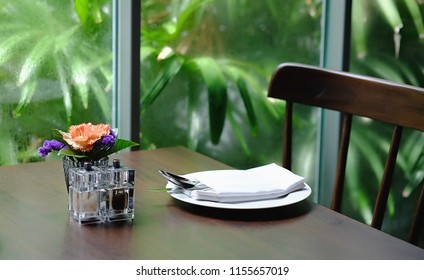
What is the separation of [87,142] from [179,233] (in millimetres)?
242

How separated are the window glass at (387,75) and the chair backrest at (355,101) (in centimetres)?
108

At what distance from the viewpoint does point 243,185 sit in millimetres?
1533

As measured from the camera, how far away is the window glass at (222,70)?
256 centimetres

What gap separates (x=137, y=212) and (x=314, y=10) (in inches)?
63.6

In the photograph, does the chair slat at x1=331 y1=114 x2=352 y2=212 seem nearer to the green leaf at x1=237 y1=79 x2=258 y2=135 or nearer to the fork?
Answer: the fork

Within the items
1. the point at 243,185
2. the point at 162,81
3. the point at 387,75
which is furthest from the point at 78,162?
the point at 387,75

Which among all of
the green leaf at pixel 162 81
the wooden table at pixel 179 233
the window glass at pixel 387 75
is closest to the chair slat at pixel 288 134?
the wooden table at pixel 179 233

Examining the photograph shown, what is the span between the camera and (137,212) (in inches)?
57.7

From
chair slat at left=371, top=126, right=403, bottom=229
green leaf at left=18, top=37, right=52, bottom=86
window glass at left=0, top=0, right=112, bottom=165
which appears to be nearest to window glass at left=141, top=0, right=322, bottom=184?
window glass at left=0, top=0, right=112, bottom=165

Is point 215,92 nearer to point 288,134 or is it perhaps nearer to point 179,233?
point 288,134

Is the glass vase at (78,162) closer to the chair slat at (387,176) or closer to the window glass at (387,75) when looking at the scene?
the chair slat at (387,176)

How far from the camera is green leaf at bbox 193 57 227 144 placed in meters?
2.67
